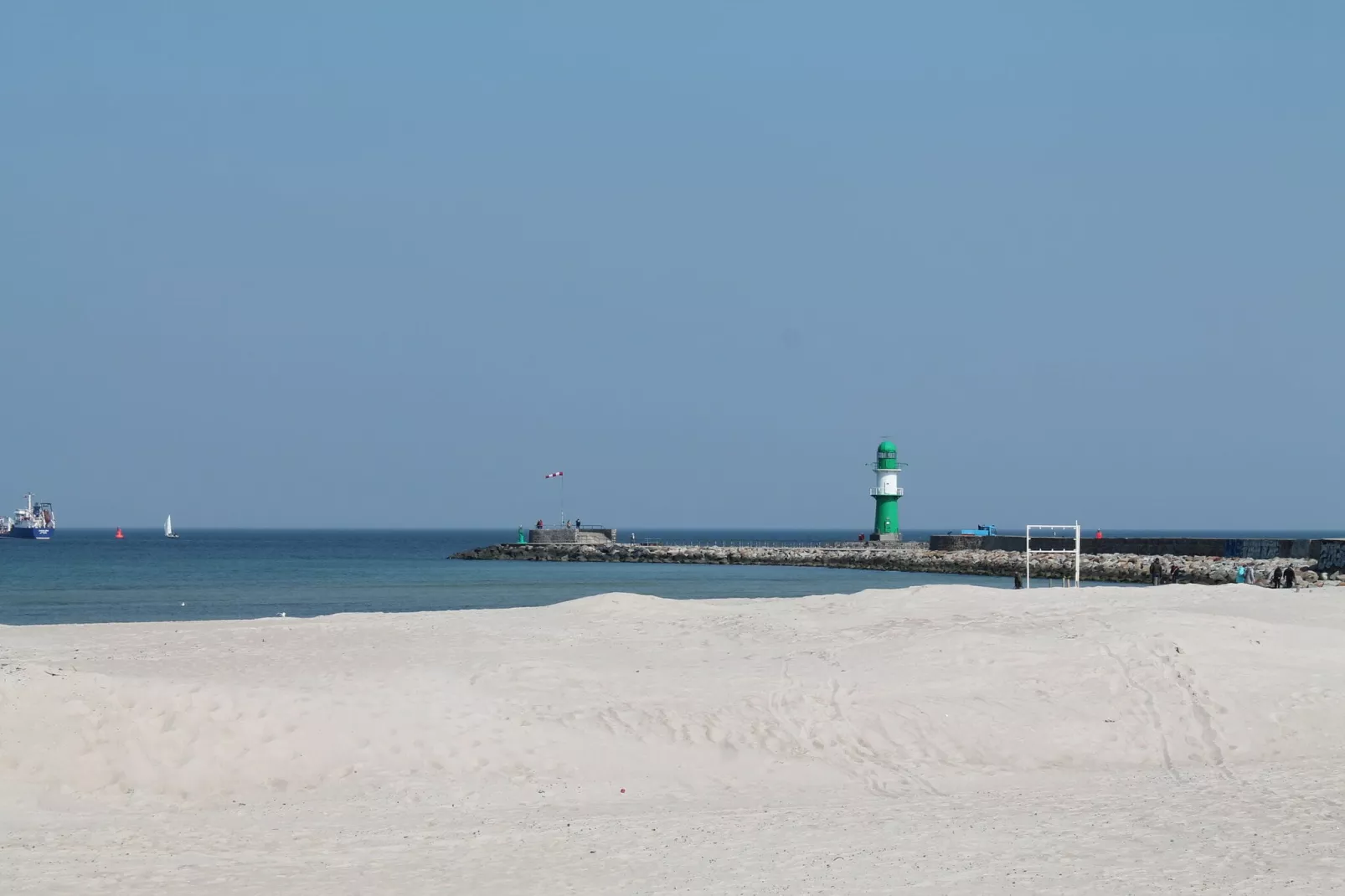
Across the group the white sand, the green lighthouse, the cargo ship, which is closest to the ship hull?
the cargo ship

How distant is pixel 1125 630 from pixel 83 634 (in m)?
16.1

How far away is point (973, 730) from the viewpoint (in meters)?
13.2

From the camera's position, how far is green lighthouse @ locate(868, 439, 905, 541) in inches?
2781

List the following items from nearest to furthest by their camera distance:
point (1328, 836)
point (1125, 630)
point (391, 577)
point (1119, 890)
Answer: point (1119, 890) → point (1328, 836) → point (1125, 630) → point (391, 577)

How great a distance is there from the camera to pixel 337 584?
166ft

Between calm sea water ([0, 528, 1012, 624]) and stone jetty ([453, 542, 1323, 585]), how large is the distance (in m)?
2.65

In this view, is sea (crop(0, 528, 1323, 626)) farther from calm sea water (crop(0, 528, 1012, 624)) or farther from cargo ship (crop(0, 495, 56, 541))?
cargo ship (crop(0, 495, 56, 541))

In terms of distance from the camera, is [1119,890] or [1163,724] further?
[1163,724]

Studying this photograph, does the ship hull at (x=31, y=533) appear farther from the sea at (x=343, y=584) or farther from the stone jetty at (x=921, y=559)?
the stone jetty at (x=921, y=559)

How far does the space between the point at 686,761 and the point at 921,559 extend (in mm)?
A: 53309

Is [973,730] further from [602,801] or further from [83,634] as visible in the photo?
[83,634]

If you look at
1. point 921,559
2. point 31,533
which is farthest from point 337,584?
point 31,533

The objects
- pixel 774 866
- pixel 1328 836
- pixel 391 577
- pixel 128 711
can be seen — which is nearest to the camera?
pixel 774 866

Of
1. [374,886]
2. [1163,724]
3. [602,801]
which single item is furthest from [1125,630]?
[374,886]
